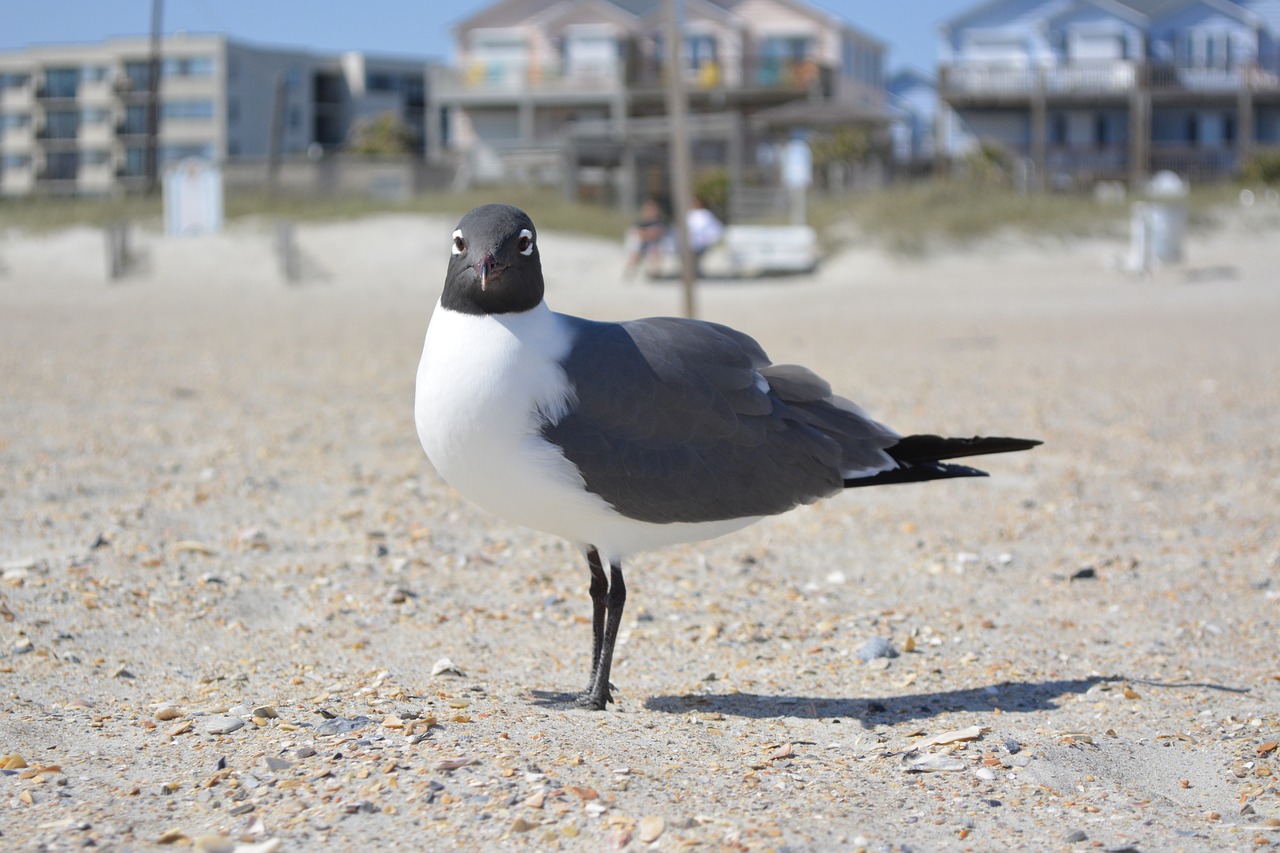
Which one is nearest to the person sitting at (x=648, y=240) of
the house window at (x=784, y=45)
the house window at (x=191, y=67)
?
the house window at (x=784, y=45)

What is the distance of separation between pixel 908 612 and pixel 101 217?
94.6ft

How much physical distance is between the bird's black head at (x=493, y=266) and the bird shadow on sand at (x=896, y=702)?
1.38 m

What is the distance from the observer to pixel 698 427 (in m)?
3.89


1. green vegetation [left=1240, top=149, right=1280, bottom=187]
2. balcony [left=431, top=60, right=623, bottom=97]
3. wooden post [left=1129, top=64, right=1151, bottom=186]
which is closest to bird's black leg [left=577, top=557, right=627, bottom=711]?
green vegetation [left=1240, top=149, right=1280, bottom=187]

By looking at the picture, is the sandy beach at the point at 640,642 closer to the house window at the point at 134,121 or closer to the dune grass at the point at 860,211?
the dune grass at the point at 860,211

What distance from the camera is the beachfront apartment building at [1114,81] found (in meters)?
43.0

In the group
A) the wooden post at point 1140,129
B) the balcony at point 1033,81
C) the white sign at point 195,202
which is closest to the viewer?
the white sign at point 195,202

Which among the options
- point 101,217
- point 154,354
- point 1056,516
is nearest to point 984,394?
point 1056,516

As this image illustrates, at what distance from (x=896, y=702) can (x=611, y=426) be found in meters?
1.38

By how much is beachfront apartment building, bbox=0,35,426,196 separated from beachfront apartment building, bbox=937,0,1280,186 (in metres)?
30.8

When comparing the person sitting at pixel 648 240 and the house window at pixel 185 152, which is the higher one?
the house window at pixel 185 152

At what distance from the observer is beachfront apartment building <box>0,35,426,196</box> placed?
206ft

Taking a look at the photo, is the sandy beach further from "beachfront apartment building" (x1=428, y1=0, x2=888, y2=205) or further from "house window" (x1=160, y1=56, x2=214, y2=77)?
"house window" (x1=160, y1=56, x2=214, y2=77)

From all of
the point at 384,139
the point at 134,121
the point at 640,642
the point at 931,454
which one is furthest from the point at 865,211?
the point at 134,121
